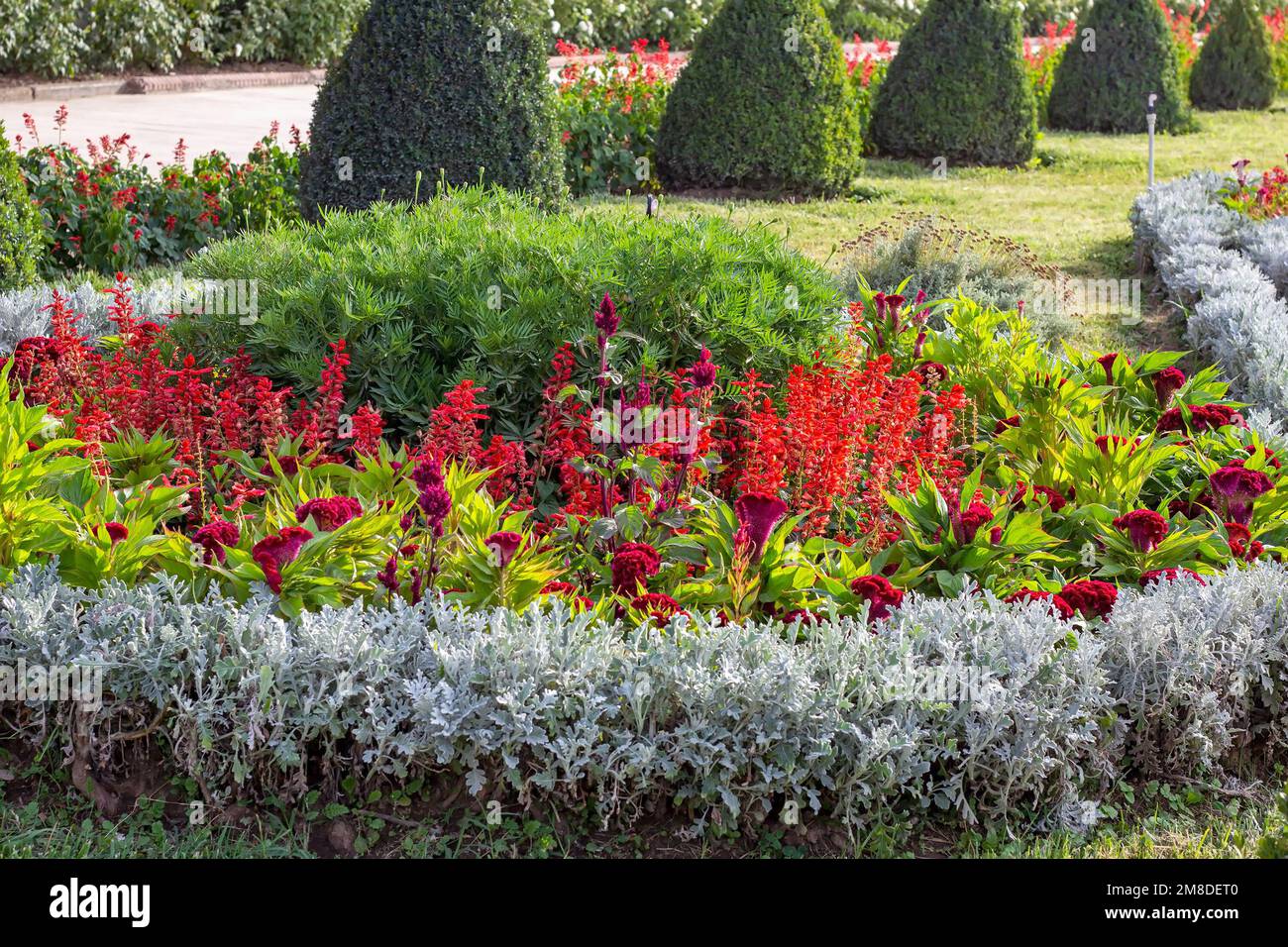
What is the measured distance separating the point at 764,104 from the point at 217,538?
26.0 feet

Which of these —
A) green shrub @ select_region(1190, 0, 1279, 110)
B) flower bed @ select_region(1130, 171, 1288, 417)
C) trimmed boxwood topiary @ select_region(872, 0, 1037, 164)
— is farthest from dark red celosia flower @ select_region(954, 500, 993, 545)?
green shrub @ select_region(1190, 0, 1279, 110)

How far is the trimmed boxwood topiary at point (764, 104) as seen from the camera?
10570mm

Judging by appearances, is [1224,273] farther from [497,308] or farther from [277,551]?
[277,551]

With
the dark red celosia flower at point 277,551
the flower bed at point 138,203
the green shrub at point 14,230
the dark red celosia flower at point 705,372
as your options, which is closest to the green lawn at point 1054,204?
the flower bed at point 138,203

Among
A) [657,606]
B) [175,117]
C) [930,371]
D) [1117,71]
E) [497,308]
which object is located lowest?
[657,606]

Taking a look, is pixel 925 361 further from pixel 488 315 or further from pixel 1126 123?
pixel 1126 123

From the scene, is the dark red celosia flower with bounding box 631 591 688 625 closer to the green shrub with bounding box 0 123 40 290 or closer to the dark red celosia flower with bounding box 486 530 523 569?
the dark red celosia flower with bounding box 486 530 523 569

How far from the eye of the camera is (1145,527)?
3.75 meters

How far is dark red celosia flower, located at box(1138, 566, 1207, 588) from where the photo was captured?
12.0ft

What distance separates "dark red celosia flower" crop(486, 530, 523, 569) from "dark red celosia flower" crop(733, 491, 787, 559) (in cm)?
57

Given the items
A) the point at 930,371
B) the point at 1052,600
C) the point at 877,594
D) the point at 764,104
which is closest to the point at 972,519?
the point at 1052,600

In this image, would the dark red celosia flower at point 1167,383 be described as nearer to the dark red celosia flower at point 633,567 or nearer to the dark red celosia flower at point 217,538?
the dark red celosia flower at point 633,567
